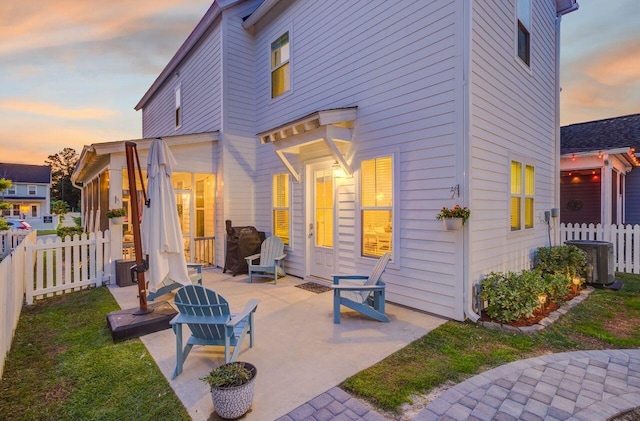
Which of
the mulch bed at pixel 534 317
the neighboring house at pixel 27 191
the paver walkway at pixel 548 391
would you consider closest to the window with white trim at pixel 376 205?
the mulch bed at pixel 534 317

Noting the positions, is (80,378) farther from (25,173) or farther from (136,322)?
(25,173)

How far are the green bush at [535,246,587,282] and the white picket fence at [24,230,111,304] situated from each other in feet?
30.3

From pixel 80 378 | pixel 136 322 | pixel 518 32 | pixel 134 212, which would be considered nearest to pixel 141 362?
pixel 80 378

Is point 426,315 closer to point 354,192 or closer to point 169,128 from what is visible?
point 354,192

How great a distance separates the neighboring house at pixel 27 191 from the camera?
36344 mm

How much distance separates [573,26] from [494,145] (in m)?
10.1

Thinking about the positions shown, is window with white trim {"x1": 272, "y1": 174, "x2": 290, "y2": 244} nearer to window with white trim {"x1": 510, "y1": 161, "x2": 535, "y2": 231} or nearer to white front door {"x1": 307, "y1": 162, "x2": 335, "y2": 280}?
white front door {"x1": 307, "y1": 162, "x2": 335, "y2": 280}

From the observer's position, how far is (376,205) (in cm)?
538

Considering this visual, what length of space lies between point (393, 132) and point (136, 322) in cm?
466

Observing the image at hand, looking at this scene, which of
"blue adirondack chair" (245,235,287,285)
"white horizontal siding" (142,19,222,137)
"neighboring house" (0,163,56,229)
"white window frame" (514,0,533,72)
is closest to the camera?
"white window frame" (514,0,533,72)

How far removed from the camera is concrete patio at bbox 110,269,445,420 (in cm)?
256

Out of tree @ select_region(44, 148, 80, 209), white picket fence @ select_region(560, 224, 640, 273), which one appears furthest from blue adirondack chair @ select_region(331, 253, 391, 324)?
tree @ select_region(44, 148, 80, 209)

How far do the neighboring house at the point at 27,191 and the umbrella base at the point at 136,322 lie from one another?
43.8 m

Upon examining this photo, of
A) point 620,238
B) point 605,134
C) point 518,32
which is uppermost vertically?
point 518,32
